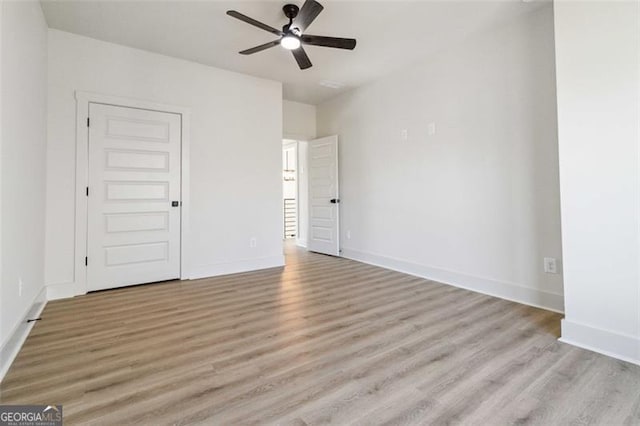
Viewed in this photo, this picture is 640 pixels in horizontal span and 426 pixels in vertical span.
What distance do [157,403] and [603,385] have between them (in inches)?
90.4

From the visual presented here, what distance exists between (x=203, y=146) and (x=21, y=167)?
1919 mm

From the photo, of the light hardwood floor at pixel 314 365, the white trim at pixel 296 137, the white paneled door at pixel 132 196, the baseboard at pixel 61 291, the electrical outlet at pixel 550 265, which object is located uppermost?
the white trim at pixel 296 137

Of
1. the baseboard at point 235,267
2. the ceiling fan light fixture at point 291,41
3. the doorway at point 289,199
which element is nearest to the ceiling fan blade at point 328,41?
the ceiling fan light fixture at point 291,41

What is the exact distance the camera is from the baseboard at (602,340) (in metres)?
1.88

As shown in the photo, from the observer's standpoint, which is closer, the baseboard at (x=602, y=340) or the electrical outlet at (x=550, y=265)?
the baseboard at (x=602, y=340)

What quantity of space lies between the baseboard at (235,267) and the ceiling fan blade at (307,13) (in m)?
2.89

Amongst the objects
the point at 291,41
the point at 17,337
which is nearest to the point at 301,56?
the point at 291,41

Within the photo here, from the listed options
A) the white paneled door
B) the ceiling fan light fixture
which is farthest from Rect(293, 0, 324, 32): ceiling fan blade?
the white paneled door

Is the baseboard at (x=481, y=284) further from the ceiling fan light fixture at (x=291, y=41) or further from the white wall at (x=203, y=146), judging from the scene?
the ceiling fan light fixture at (x=291, y=41)

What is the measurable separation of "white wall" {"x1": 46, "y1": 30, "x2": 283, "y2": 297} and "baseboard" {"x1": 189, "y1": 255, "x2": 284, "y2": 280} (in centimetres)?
1

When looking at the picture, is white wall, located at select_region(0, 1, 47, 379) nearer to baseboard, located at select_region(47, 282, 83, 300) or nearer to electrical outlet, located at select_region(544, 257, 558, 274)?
baseboard, located at select_region(47, 282, 83, 300)

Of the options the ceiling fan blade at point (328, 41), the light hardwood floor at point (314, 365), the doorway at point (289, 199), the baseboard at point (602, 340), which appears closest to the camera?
the light hardwood floor at point (314, 365)

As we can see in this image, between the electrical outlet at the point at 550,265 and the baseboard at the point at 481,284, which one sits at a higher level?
the electrical outlet at the point at 550,265

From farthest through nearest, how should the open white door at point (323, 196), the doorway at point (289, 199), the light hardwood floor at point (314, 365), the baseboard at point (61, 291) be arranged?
1. the doorway at point (289, 199)
2. the open white door at point (323, 196)
3. the baseboard at point (61, 291)
4. the light hardwood floor at point (314, 365)
